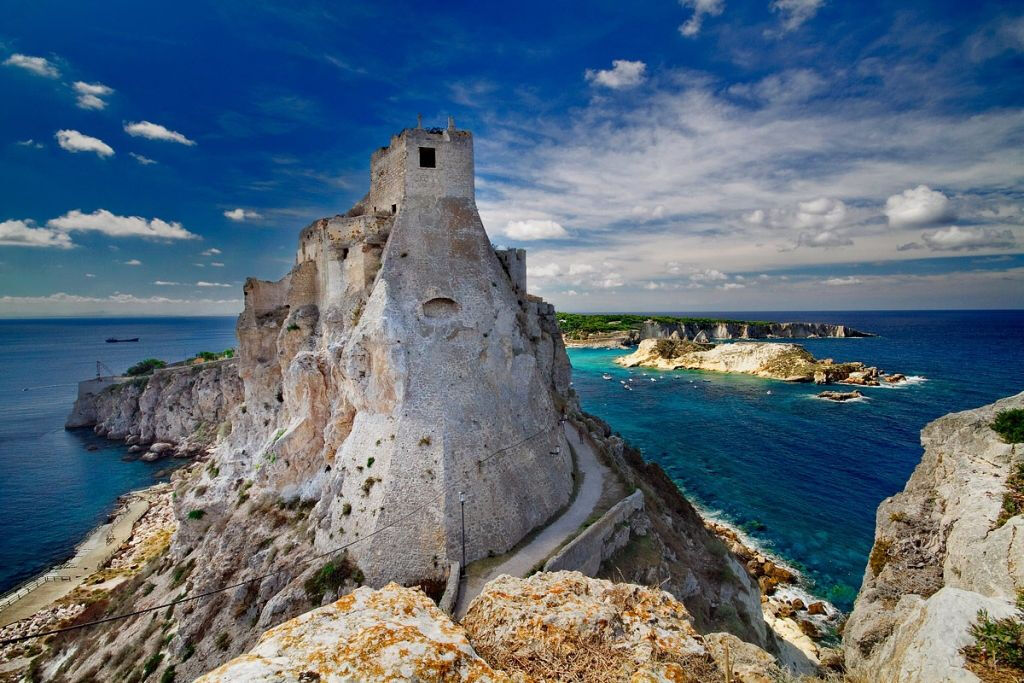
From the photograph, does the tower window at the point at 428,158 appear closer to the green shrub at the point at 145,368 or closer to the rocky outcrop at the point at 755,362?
the green shrub at the point at 145,368

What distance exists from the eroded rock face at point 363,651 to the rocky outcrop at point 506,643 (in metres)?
0.01

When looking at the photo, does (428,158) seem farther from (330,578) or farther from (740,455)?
(740,455)

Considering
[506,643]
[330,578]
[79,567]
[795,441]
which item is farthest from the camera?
[795,441]

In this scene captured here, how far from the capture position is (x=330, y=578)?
65.6 feet

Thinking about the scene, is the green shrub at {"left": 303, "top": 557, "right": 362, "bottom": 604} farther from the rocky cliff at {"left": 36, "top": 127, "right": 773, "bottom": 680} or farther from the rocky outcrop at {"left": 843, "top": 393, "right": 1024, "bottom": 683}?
the rocky outcrop at {"left": 843, "top": 393, "right": 1024, "bottom": 683}

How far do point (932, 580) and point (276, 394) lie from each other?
32752 mm

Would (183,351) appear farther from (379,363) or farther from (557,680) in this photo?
(557,680)

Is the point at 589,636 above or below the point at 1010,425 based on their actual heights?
below

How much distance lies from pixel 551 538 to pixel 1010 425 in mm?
16590

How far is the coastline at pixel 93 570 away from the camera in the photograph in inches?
1113

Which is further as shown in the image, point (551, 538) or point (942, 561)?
point (551, 538)

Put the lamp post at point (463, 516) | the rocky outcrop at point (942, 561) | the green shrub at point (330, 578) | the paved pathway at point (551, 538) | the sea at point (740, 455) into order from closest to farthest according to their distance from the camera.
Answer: the rocky outcrop at point (942, 561) → the paved pathway at point (551, 538) → the green shrub at point (330, 578) → the lamp post at point (463, 516) → the sea at point (740, 455)

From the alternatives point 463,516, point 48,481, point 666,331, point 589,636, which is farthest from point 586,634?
point 666,331

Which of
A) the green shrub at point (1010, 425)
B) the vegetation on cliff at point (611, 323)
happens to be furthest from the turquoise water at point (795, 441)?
the vegetation on cliff at point (611, 323)
